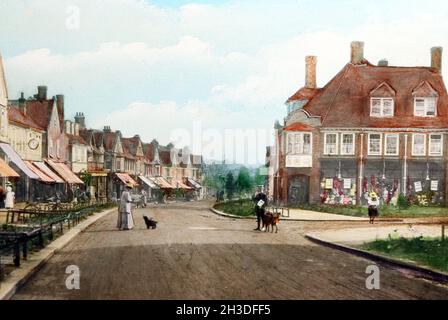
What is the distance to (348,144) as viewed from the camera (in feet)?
142

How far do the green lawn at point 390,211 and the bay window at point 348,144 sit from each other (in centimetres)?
468

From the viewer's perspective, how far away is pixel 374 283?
11.3 metres

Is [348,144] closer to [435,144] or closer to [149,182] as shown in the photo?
[435,144]

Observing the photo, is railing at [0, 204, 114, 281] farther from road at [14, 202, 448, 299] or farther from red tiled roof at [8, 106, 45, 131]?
red tiled roof at [8, 106, 45, 131]

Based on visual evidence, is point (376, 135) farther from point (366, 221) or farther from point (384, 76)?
point (366, 221)

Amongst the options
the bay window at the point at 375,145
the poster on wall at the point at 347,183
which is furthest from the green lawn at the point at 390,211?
the bay window at the point at 375,145

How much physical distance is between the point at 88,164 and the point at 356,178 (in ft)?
104

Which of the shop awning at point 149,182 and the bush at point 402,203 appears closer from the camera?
the bush at point 402,203

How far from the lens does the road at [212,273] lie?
1005 centimetres

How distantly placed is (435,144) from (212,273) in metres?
33.9

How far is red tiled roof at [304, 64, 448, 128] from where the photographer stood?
139ft

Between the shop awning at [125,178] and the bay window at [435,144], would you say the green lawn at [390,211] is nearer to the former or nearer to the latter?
the bay window at [435,144]

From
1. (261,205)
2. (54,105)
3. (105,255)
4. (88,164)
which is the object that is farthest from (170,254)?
(88,164)

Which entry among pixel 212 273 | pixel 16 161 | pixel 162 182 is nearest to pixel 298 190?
pixel 16 161
